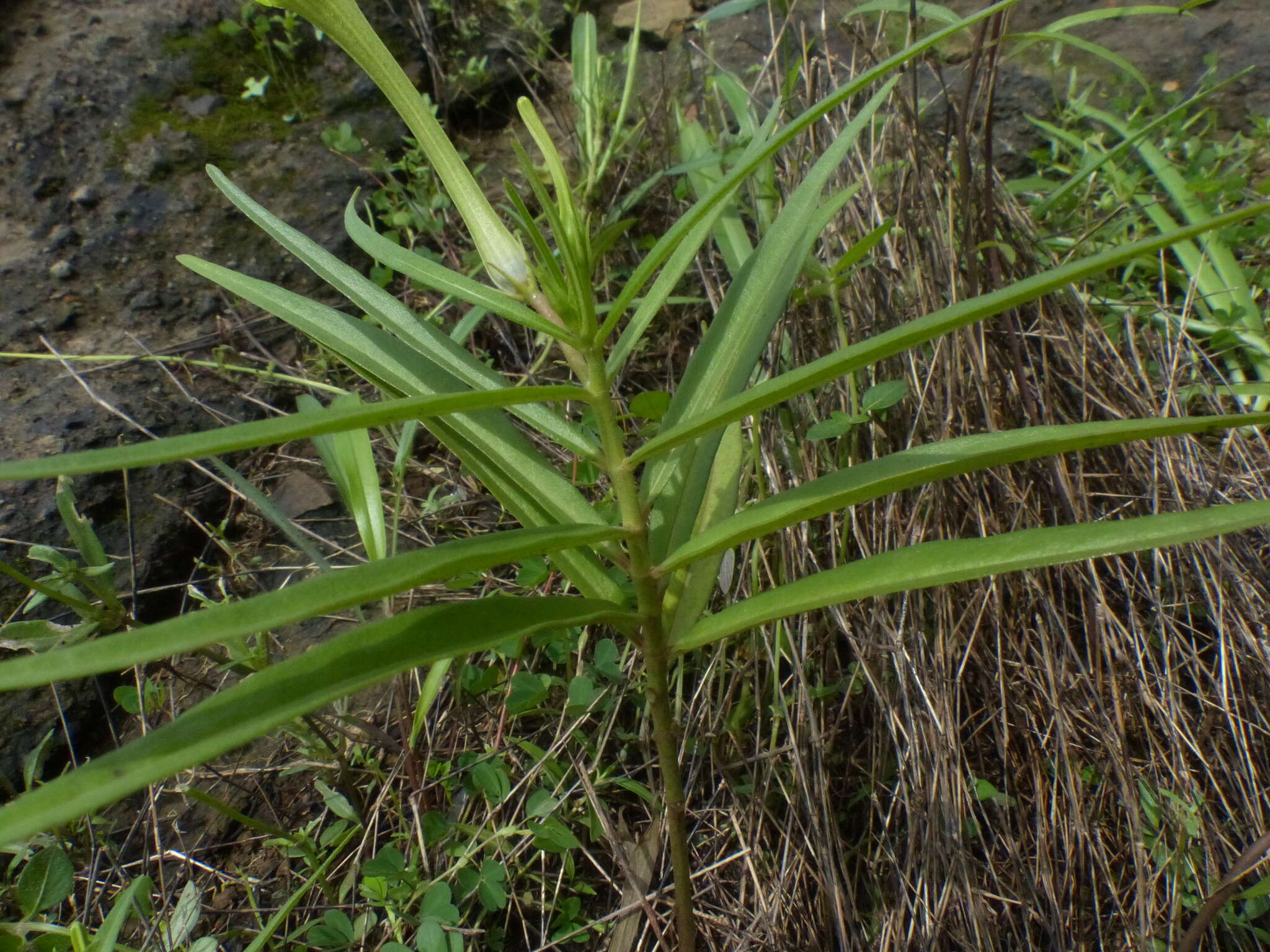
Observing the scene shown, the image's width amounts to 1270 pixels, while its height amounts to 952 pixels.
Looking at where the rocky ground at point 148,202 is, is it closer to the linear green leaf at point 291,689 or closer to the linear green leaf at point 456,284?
the linear green leaf at point 456,284

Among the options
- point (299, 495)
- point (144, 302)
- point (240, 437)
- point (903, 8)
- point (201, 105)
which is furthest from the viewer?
point (201, 105)

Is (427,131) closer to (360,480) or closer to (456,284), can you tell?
(456,284)

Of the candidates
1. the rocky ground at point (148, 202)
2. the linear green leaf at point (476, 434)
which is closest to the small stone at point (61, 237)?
the rocky ground at point (148, 202)

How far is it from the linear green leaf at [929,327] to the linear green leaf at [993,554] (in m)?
0.15

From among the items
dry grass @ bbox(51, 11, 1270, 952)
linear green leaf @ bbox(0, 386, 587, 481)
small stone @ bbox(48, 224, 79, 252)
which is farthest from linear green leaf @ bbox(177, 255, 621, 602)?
small stone @ bbox(48, 224, 79, 252)

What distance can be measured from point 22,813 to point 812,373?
0.49 m

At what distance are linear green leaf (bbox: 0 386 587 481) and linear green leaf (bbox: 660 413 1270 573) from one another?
210mm

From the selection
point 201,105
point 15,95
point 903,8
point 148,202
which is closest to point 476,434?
point 903,8

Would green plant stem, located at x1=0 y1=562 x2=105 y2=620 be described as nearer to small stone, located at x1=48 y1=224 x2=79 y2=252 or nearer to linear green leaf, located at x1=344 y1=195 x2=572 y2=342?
linear green leaf, located at x1=344 y1=195 x2=572 y2=342

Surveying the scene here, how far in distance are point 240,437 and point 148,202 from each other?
1471 mm

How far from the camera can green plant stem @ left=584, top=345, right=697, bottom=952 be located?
26.3 inches

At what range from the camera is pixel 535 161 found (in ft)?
6.03

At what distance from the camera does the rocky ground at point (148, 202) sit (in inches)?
50.3

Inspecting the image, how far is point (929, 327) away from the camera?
0.49 meters
